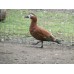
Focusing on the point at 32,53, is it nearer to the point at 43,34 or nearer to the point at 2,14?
the point at 43,34

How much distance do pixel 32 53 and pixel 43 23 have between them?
1.07 feet

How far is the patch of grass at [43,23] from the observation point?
178cm

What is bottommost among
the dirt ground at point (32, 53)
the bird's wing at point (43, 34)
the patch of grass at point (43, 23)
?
the dirt ground at point (32, 53)

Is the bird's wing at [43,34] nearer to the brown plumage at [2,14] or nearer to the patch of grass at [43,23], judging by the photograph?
the patch of grass at [43,23]

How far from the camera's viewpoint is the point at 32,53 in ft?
5.87

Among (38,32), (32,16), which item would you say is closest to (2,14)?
(32,16)

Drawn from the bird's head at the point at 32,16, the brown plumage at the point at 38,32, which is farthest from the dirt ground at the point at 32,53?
the bird's head at the point at 32,16

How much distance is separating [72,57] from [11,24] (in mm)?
705

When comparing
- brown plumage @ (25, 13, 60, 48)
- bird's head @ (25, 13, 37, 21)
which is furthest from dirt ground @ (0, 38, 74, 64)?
bird's head @ (25, 13, 37, 21)

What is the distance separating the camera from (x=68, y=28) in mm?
1784

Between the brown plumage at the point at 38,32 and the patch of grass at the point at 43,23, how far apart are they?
0.04m
